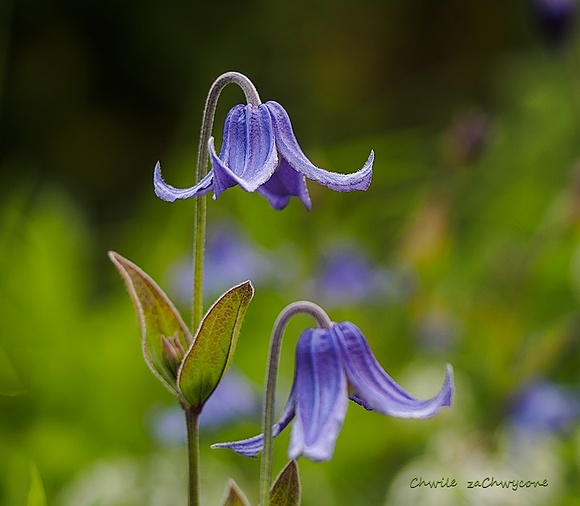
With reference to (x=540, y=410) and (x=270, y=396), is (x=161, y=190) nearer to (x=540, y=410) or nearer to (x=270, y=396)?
(x=270, y=396)

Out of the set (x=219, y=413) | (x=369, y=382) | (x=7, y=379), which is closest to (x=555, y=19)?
(x=219, y=413)

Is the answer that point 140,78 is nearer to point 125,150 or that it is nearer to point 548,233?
point 125,150

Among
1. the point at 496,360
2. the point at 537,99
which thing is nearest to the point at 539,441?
the point at 496,360

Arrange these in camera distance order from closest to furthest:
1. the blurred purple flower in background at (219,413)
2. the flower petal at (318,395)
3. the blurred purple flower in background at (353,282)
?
the flower petal at (318,395), the blurred purple flower in background at (219,413), the blurred purple flower in background at (353,282)

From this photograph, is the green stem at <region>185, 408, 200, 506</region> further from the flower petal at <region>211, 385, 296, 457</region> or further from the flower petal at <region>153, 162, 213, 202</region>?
the flower petal at <region>153, 162, 213, 202</region>

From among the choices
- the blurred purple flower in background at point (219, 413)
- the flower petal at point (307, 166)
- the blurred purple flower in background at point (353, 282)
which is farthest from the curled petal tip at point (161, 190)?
the blurred purple flower in background at point (353, 282)

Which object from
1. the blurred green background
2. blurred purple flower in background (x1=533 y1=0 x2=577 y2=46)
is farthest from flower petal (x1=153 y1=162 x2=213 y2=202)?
blurred purple flower in background (x1=533 y1=0 x2=577 y2=46)

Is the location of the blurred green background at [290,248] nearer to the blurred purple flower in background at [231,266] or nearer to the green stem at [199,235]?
the blurred purple flower in background at [231,266]
